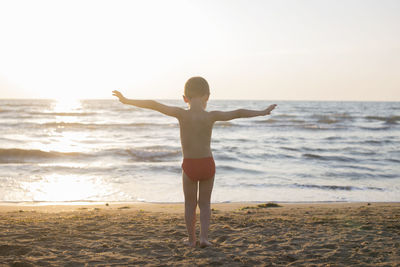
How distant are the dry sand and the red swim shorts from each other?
752mm

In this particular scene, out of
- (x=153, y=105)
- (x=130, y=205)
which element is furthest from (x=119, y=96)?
(x=130, y=205)

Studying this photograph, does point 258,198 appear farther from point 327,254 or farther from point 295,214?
point 327,254

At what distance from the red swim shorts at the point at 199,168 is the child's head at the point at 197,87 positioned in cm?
65

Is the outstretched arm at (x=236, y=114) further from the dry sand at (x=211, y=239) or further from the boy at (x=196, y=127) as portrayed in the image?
the dry sand at (x=211, y=239)

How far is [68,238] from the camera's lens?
13.5 feet

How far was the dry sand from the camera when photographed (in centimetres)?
340

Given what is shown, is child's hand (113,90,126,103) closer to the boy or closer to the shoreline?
the boy

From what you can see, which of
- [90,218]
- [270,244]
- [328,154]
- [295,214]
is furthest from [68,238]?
[328,154]

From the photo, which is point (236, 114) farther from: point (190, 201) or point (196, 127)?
point (190, 201)

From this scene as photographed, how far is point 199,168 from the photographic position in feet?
12.0

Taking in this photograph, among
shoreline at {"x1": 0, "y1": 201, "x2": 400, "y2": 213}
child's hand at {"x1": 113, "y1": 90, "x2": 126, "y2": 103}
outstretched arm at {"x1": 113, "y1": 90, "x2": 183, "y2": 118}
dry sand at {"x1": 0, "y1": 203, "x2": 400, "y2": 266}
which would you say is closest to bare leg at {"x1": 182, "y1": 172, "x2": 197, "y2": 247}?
dry sand at {"x1": 0, "y1": 203, "x2": 400, "y2": 266}

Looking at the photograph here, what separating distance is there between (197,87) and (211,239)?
5.73ft

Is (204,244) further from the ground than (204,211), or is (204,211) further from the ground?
(204,211)

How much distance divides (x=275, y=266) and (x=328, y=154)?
12.7 meters
